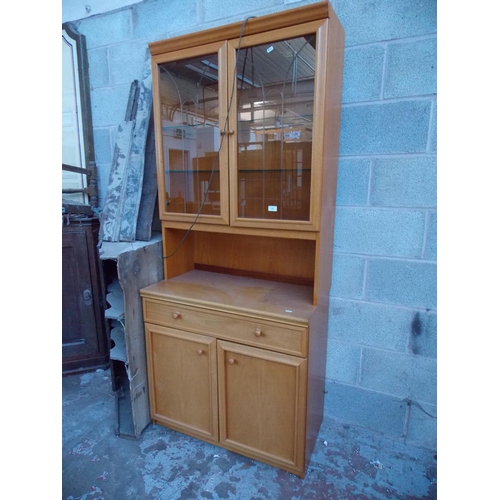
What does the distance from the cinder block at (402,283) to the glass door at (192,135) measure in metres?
0.78

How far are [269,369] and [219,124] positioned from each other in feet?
3.56

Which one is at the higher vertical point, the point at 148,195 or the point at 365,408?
the point at 148,195

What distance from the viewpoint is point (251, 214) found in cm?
138

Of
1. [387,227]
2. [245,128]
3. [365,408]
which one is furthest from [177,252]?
[365,408]

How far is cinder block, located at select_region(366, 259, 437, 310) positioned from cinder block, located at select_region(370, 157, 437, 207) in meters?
0.28

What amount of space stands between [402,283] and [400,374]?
47 centimetres

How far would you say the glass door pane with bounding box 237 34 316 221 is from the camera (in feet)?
4.02

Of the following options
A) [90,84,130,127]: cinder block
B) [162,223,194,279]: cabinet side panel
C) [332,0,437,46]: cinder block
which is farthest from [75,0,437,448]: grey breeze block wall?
[162,223,194,279]: cabinet side panel

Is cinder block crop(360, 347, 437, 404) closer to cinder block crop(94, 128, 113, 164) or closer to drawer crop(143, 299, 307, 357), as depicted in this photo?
drawer crop(143, 299, 307, 357)

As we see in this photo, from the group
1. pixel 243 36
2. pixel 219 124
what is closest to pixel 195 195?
pixel 219 124

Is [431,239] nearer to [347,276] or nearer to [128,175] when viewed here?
[347,276]

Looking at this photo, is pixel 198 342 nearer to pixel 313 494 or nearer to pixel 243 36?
pixel 313 494
